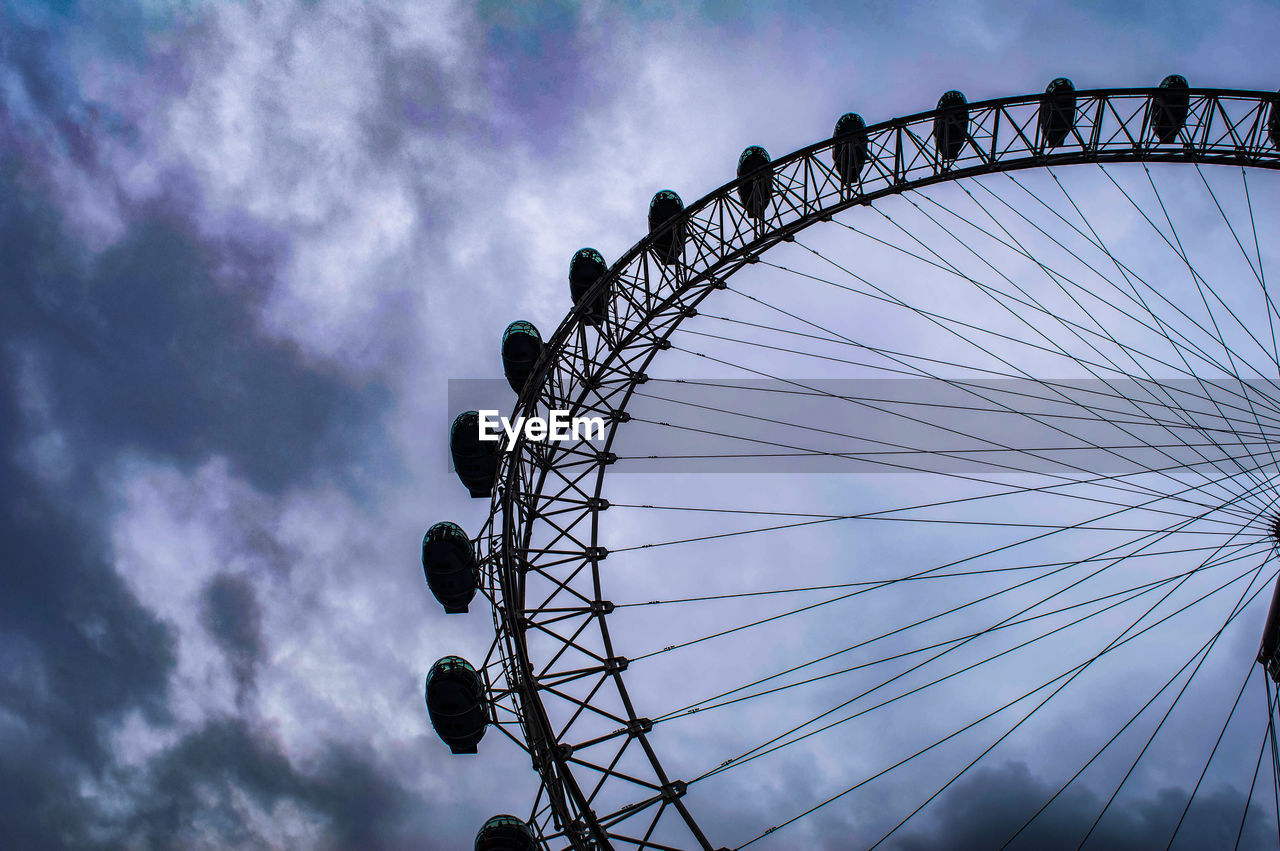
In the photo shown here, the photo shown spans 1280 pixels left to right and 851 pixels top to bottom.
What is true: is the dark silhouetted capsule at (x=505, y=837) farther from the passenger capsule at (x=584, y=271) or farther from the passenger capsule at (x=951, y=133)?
the passenger capsule at (x=951, y=133)

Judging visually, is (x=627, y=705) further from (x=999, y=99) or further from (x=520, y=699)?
(x=999, y=99)

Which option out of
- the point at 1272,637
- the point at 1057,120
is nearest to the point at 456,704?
the point at 1272,637

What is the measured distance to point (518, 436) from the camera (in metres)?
18.2

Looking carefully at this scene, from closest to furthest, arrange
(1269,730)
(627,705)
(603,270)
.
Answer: (1269,730)
(627,705)
(603,270)

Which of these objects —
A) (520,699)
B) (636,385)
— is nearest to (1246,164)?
(636,385)

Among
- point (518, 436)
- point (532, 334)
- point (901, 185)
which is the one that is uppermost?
point (532, 334)

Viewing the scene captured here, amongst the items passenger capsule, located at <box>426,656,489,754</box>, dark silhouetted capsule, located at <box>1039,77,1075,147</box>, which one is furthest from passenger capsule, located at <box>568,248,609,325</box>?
dark silhouetted capsule, located at <box>1039,77,1075,147</box>

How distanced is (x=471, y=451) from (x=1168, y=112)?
725 inches

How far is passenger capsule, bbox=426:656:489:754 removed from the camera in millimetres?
16422

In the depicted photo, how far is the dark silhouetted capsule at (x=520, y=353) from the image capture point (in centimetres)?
2052

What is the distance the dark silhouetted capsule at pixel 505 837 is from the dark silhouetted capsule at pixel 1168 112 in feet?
69.0

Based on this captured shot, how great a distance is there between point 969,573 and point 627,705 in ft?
22.7

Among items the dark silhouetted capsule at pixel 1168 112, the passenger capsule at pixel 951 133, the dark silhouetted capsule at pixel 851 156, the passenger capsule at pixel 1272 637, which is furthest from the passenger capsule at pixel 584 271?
the passenger capsule at pixel 1272 637

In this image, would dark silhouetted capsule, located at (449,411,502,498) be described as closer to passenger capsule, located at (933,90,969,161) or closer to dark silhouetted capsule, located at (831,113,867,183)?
dark silhouetted capsule, located at (831,113,867,183)
